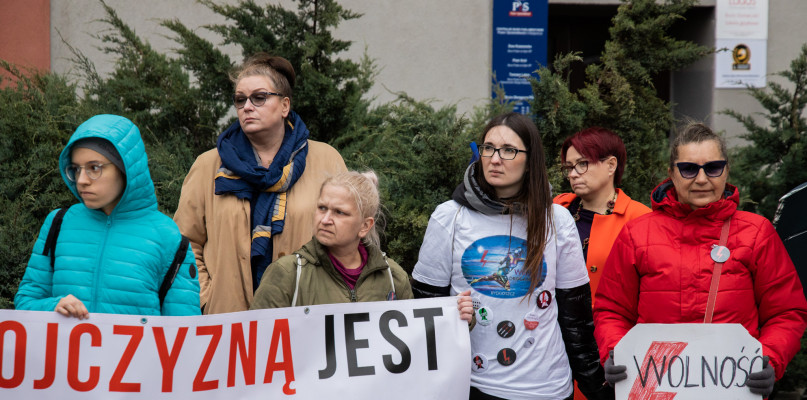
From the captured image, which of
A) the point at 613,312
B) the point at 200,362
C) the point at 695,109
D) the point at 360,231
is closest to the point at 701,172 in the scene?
the point at 613,312

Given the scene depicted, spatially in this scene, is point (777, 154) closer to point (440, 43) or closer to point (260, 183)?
point (440, 43)

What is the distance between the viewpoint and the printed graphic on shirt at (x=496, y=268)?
→ 10.3 feet

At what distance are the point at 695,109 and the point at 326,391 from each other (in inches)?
322

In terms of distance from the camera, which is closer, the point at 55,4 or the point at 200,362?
the point at 200,362

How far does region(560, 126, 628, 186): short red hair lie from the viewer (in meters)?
4.18

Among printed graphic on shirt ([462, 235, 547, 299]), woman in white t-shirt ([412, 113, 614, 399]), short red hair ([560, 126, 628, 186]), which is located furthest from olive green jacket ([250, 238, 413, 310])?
short red hair ([560, 126, 628, 186])

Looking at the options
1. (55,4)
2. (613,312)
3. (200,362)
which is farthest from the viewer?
(55,4)

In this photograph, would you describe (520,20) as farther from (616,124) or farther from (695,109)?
(616,124)

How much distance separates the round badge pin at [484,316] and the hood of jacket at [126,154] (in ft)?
4.59

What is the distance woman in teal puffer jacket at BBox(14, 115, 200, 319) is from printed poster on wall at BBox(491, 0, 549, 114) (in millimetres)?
6703

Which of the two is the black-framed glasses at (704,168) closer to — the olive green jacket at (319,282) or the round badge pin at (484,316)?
the round badge pin at (484,316)

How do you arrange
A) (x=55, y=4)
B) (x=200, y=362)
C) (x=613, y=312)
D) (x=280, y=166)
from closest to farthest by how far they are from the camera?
(x=200, y=362) < (x=613, y=312) < (x=280, y=166) < (x=55, y=4)

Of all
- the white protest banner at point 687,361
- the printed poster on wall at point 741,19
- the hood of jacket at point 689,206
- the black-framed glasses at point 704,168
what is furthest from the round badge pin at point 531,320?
the printed poster on wall at point 741,19

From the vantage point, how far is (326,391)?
3107 millimetres
